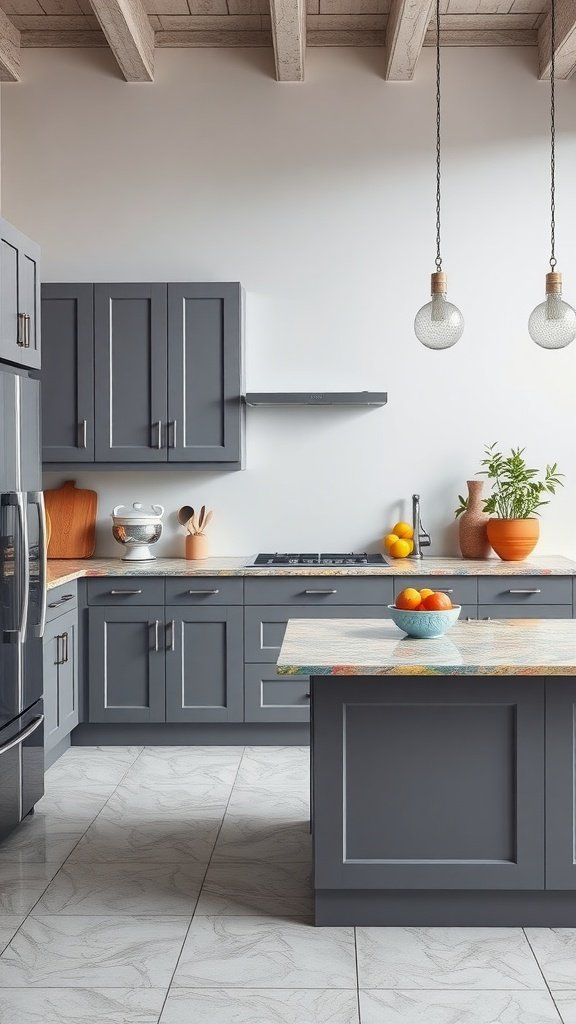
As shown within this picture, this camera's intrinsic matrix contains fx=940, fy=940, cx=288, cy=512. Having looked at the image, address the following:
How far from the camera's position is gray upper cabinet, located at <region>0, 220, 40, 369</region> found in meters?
3.51

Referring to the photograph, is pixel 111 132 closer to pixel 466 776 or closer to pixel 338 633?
pixel 338 633

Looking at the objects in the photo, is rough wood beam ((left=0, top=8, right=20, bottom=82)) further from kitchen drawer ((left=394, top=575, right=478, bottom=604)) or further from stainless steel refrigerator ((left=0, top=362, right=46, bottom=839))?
kitchen drawer ((left=394, top=575, right=478, bottom=604))

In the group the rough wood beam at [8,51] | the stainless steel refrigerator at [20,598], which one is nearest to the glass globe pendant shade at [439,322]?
the stainless steel refrigerator at [20,598]

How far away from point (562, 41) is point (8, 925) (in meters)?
4.61

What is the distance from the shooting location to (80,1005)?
2.41 m

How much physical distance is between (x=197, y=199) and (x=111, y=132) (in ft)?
2.00

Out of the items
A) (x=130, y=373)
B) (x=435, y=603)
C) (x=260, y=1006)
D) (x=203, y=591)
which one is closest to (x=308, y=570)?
(x=203, y=591)

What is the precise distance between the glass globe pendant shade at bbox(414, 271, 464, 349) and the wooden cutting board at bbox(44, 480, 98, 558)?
106 inches

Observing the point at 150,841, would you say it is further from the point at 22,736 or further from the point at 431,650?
the point at 431,650

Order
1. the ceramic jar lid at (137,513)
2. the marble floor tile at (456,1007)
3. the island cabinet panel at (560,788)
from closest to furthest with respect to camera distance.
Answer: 1. the marble floor tile at (456,1007)
2. the island cabinet panel at (560,788)
3. the ceramic jar lid at (137,513)

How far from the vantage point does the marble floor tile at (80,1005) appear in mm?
2346

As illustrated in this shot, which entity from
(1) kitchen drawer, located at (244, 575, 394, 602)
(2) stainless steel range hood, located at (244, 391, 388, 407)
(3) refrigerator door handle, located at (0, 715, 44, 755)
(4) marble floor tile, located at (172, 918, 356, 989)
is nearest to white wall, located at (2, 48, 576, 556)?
(2) stainless steel range hood, located at (244, 391, 388, 407)

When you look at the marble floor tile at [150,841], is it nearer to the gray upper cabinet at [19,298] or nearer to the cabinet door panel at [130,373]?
the gray upper cabinet at [19,298]

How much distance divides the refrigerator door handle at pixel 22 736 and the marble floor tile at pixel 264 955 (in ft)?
3.19
